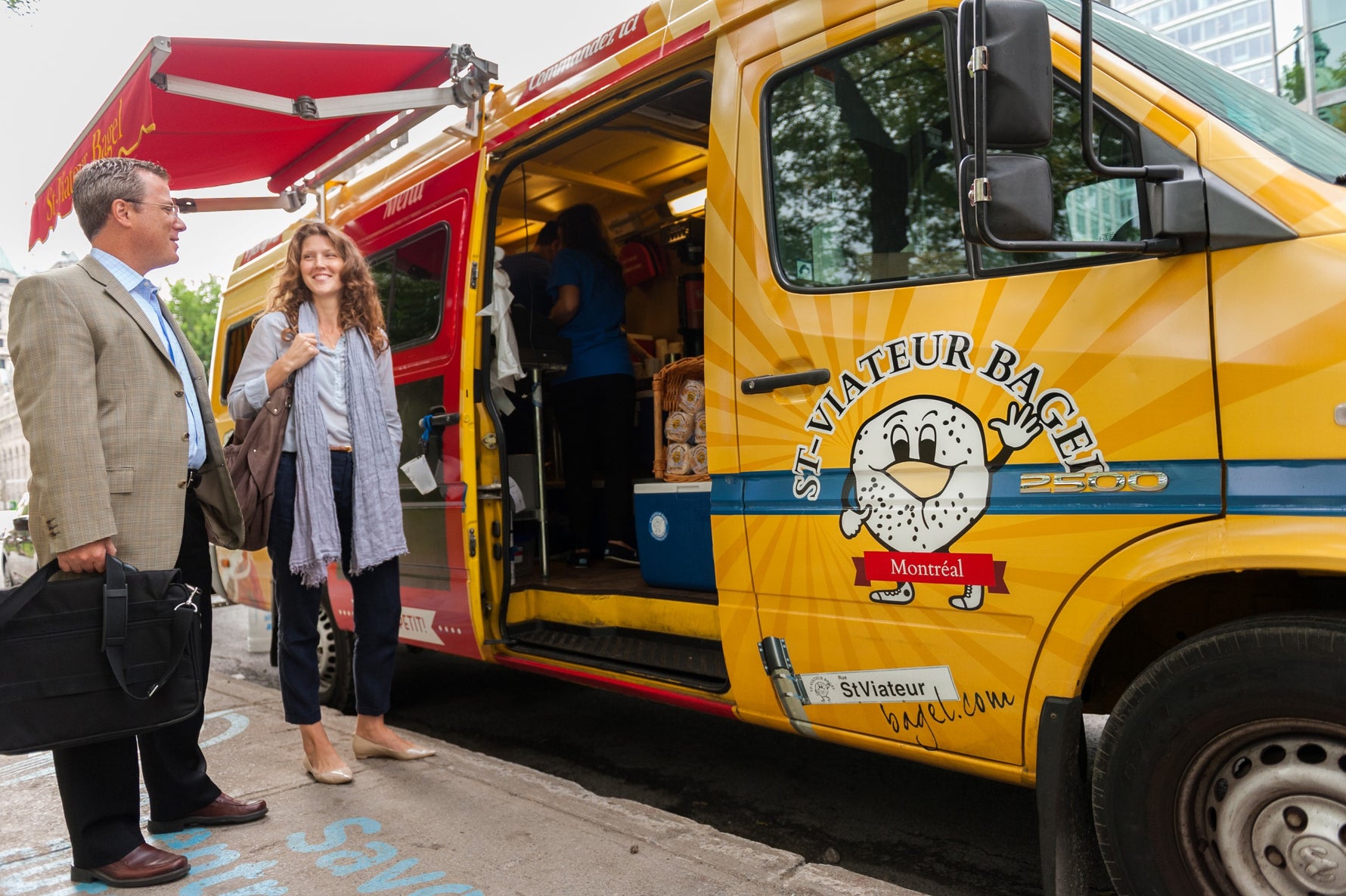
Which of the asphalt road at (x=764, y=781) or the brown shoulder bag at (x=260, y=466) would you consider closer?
the asphalt road at (x=764, y=781)

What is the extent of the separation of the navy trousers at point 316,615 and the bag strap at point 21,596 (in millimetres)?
895

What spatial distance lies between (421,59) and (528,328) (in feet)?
4.25

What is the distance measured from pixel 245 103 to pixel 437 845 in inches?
116

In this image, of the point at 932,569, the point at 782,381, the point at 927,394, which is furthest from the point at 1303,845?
the point at 782,381

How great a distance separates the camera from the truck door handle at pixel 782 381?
2.62 m

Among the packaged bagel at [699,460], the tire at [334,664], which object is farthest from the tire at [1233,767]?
the tire at [334,664]

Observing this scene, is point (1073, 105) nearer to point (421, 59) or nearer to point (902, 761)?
point (902, 761)

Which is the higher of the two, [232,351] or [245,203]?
[245,203]

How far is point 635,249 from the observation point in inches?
230

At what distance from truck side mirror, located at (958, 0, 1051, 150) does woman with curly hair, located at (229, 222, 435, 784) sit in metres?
2.37

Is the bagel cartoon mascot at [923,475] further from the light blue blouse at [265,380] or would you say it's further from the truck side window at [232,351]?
the truck side window at [232,351]

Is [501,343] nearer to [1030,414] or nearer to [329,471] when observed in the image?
[329,471]

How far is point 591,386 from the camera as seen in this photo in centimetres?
491

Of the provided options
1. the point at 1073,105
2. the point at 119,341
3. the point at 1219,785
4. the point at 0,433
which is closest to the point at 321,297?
the point at 119,341
